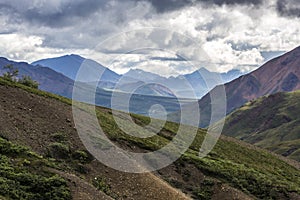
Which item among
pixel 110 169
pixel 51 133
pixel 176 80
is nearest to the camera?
pixel 176 80

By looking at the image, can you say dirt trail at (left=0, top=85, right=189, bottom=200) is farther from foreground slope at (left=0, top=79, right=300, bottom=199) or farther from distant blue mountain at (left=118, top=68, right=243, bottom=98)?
distant blue mountain at (left=118, top=68, right=243, bottom=98)

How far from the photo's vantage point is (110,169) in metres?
45.2

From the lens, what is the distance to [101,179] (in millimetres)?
42625

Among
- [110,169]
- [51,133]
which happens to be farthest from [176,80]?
[51,133]

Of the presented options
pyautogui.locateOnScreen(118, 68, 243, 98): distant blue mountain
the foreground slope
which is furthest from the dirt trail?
pyautogui.locateOnScreen(118, 68, 243, 98): distant blue mountain

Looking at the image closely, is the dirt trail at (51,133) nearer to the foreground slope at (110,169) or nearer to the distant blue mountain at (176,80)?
the foreground slope at (110,169)

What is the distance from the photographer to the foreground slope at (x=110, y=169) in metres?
42.2

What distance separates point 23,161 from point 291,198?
38852 millimetres

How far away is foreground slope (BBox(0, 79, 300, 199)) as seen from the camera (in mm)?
42188

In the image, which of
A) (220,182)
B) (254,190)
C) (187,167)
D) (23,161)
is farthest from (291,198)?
(23,161)

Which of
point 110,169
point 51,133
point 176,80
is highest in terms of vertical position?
point 176,80

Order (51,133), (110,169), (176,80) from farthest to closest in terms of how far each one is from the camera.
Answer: (51,133), (110,169), (176,80)

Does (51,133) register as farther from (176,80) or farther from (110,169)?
(176,80)

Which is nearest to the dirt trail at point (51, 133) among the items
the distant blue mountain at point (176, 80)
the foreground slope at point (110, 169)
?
the foreground slope at point (110, 169)
